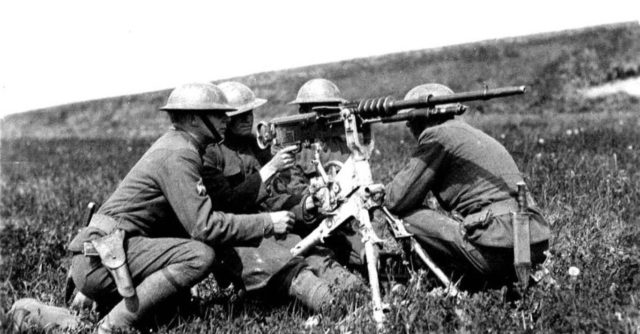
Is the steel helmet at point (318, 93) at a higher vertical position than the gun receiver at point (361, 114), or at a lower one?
lower

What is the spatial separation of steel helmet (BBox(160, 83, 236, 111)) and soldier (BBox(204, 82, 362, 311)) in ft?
2.75

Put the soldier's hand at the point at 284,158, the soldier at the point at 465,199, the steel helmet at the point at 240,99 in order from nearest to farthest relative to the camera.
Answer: the soldier at the point at 465,199 → the soldier's hand at the point at 284,158 → the steel helmet at the point at 240,99

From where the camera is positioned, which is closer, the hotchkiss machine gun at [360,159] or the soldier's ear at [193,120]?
the hotchkiss machine gun at [360,159]

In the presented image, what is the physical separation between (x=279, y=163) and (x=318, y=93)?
7.39ft

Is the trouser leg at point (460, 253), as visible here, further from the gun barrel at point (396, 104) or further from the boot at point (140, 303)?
the boot at point (140, 303)

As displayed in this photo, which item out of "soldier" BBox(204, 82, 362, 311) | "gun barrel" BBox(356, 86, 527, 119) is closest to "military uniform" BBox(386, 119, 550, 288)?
"gun barrel" BBox(356, 86, 527, 119)

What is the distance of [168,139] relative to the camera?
558 cm

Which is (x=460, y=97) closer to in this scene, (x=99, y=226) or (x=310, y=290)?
(x=310, y=290)

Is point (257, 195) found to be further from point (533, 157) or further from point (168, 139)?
point (533, 157)

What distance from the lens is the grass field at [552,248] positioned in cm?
483

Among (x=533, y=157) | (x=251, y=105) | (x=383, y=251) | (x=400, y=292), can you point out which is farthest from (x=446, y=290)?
(x=533, y=157)

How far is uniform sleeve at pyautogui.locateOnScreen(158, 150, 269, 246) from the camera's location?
529 centimetres

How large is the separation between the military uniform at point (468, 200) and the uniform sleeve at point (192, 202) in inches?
55.9

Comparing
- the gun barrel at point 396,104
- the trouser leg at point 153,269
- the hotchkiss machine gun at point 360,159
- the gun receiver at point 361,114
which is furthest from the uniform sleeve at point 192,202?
the gun barrel at point 396,104
